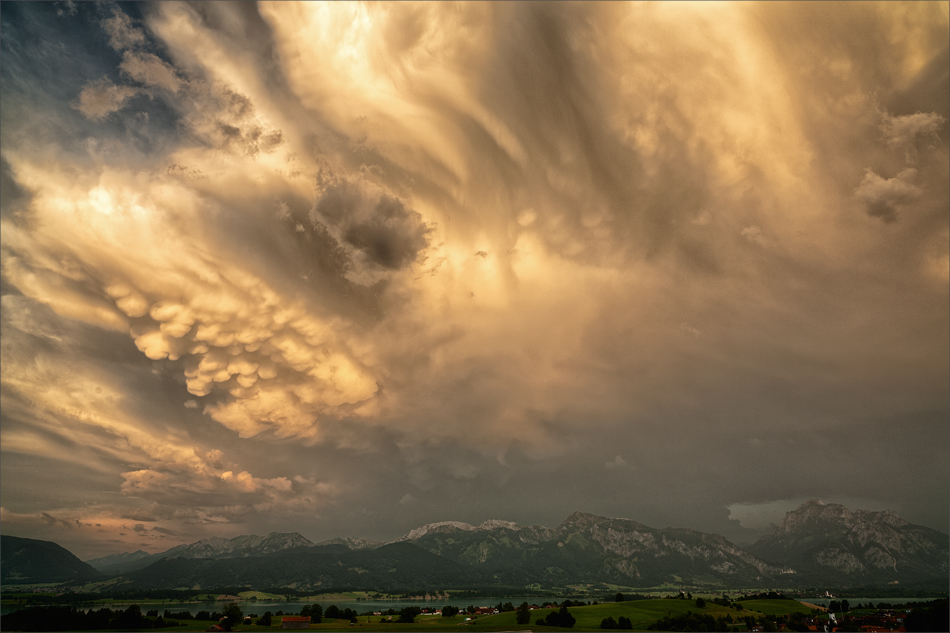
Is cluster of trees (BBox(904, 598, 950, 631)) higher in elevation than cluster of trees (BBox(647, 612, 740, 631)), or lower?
higher

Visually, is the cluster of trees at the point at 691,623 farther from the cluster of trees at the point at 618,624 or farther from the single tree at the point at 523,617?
the single tree at the point at 523,617

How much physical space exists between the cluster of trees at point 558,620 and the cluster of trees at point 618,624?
35.1 feet

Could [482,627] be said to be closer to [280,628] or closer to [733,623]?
[280,628]

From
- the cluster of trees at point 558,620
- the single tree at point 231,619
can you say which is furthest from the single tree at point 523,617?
the single tree at point 231,619

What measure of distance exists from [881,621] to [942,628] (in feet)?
148

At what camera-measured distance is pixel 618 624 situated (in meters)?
174

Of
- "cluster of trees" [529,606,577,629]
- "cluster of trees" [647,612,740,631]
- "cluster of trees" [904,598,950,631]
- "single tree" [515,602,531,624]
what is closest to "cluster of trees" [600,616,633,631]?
"cluster of trees" [647,612,740,631]

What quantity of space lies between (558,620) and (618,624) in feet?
68.8

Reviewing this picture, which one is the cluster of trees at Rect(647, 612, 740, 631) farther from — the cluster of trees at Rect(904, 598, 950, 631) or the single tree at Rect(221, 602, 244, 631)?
the single tree at Rect(221, 602, 244, 631)

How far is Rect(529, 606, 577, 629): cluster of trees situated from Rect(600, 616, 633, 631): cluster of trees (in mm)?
10710

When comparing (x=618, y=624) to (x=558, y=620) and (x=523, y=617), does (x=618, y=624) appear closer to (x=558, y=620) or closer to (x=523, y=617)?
(x=558, y=620)

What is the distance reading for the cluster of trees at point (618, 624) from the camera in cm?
16940

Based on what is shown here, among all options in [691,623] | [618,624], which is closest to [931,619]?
[691,623]

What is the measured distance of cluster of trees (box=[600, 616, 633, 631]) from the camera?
556 ft
